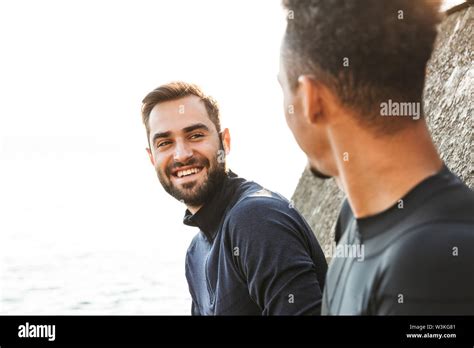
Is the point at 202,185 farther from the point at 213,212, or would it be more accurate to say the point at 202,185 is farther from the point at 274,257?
the point at 274,257

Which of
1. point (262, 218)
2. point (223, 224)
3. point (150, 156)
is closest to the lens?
point (262, 218)

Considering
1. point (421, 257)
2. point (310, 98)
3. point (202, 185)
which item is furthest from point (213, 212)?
point (421, 257)

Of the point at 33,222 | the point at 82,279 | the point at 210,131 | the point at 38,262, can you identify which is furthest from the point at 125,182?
the point at 210,131

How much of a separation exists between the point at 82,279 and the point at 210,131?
9191mm

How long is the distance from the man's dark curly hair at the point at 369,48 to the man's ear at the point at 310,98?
0.08ft

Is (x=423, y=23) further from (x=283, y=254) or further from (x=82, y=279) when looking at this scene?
(x=82, y=279)

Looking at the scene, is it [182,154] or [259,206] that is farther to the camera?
[182,154]

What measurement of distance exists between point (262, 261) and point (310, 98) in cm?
108

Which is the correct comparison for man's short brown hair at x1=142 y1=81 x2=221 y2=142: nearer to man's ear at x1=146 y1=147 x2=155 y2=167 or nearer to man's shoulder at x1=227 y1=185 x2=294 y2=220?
man's ear at x1=146 y1=147 x2=155 y2=167

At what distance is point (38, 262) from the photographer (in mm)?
13227

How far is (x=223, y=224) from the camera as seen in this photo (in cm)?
275

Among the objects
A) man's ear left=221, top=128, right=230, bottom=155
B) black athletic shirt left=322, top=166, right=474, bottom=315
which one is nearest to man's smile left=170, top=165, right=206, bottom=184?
man's ear left=221, top=128, right=230, bottom=155

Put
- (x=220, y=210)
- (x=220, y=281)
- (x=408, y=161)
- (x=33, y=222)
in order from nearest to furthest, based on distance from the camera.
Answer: (x=408, y=161)
(x=220, y=281)
(x=220, y=210)
(x=33, y=222)

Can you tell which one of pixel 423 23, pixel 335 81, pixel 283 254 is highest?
pixel 423 23
